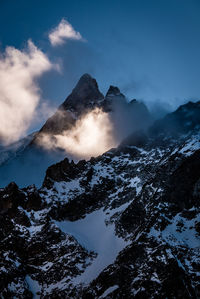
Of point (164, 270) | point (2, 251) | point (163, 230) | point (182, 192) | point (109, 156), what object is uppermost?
point (109, 156)

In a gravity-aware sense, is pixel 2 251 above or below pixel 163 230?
above

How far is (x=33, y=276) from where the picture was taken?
3551 inches

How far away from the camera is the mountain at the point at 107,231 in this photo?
68688 mm

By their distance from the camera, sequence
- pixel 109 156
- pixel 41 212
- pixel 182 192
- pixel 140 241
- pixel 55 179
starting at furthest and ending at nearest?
pixel 109 156 → pixel 55 179 → pixel 41 212 → pixel 182 192 → pixel 140 241

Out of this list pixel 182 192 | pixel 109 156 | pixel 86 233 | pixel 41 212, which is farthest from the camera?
pixel 109 156

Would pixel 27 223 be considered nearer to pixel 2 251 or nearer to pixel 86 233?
pixel 2 251

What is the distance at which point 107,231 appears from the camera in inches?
3974

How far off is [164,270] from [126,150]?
96.4 metres

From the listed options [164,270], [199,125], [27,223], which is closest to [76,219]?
[27,223]

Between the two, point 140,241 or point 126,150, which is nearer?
point 140,241

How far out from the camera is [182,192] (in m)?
88.9

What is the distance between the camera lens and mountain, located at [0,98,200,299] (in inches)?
2704

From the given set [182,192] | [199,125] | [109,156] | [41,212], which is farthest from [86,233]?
[199,125]

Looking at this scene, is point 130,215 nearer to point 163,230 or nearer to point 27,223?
point 163,230
